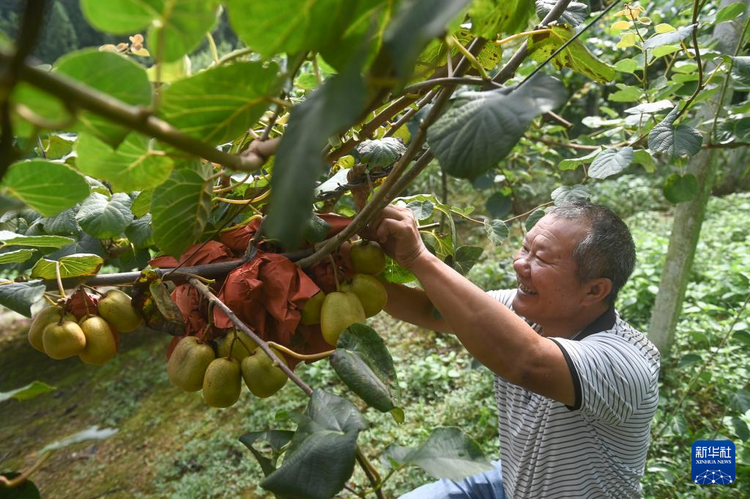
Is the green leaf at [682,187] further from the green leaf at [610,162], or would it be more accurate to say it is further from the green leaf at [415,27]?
the green leaf at [415,27]

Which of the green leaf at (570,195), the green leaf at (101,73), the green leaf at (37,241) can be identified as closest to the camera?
the green leaf at (101,73)

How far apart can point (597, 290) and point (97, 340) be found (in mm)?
1083

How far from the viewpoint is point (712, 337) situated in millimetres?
2373

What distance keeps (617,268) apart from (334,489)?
1.03m

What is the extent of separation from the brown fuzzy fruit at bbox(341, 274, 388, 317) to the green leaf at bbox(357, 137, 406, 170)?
7.0 inches

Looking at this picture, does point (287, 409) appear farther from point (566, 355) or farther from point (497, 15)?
point (497, 15)

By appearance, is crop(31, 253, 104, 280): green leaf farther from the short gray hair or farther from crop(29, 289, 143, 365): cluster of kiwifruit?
the short gray hair

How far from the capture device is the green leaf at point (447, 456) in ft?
1.38

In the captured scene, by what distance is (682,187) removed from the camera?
1392 millimetres

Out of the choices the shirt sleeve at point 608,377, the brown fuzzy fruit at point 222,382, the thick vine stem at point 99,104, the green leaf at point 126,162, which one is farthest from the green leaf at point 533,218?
the thick vine stem at point 99,104

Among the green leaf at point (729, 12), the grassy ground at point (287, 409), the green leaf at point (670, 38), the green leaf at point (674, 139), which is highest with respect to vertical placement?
the green leaf at point (729, 12)

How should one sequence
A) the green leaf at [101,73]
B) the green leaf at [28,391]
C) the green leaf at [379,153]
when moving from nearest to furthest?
the green leaf at [101,73] → the green leaf at [28,391] → the green leaf at [379,153]

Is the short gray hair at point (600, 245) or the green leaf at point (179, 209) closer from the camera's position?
the green leaf at point (179, 209)

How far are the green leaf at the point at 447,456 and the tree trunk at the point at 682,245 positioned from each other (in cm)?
173
